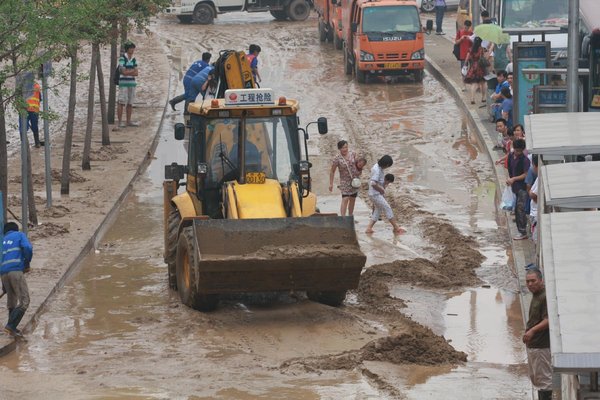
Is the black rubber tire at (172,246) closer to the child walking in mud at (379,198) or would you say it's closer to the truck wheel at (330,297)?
the truck wheel at (330,297)

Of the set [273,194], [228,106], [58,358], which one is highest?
[228,106]

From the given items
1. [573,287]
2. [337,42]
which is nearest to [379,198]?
[573,287]

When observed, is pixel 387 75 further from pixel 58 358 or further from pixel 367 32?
pixel 58 358

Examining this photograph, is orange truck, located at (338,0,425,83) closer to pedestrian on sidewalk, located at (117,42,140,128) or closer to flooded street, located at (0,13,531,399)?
pedestrian on sidewalk, located at (117,42,140,128)

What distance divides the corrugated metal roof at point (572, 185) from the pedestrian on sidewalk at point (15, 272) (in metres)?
6.21

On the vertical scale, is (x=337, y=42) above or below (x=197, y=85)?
above

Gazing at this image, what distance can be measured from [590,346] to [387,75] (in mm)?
29182

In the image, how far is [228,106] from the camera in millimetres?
16766

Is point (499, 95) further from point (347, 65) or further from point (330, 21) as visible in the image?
point (330, 21)

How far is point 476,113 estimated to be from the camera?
31078 mm

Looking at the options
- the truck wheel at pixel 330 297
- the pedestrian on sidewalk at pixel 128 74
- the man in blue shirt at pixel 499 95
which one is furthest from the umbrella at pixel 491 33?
the truck wheel at pixel 330 297

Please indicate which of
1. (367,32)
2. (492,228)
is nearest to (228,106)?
(492,228)

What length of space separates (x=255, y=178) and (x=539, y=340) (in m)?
5.91

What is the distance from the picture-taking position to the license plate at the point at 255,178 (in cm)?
1672
